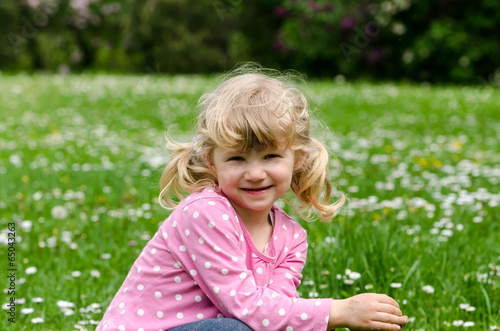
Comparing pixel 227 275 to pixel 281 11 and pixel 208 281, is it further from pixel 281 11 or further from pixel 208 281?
pixel 281 11

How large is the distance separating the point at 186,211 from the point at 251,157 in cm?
24

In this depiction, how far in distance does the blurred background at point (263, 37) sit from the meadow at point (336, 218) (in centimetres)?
1058

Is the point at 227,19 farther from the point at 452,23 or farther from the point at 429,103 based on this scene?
the point at 429,103

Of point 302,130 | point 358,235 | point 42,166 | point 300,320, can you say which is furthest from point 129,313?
point 42,166

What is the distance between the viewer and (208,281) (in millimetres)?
1688

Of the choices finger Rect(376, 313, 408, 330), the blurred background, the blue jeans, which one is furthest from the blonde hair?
the blurred background

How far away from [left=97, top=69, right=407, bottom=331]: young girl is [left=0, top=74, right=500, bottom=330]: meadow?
280 millimetres

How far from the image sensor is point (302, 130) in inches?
73.6

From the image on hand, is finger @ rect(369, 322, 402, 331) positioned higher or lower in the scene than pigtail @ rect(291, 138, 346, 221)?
lower

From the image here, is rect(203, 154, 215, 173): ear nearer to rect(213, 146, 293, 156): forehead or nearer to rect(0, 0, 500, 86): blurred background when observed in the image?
Answer: rect(213, 146, 293, 156): forehead

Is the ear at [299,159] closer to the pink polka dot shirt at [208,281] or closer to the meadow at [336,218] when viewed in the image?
the meadow at [336,218]

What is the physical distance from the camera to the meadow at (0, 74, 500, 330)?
2404 mm

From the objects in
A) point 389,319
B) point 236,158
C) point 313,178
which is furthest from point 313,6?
point 389,319

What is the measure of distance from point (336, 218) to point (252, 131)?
1.73 metres
